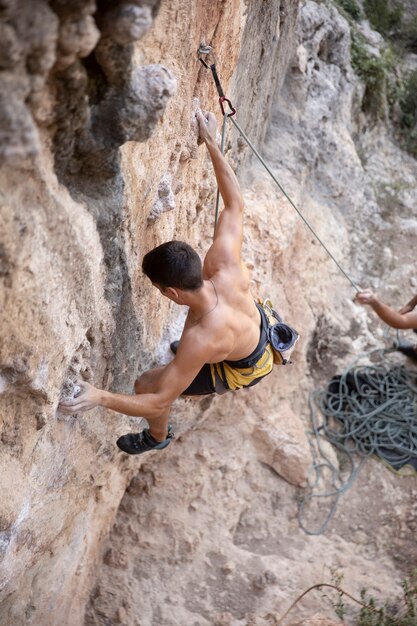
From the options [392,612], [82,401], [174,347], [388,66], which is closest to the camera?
[82,401]

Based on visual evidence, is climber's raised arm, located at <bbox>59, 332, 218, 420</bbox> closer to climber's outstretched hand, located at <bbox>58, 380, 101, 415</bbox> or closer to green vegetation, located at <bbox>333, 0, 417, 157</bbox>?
climber's outstretched hand, located at <bbox>58, 380, 101, 415</bbox>

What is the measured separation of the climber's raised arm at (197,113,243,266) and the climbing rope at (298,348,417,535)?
250 centimetres

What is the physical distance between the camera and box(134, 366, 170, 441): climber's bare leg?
3.08m

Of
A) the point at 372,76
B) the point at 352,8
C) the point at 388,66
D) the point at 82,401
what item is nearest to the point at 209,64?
the point at 82,401

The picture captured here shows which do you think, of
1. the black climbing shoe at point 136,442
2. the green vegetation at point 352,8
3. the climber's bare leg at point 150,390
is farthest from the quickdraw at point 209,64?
the green vegetation at point 352,8

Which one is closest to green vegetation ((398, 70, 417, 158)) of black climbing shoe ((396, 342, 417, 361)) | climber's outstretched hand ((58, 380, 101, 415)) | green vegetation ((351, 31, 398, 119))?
green vegetation ((351, 31, 398, 119))

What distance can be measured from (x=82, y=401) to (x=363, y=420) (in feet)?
10.8

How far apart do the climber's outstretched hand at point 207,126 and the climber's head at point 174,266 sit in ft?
2.50

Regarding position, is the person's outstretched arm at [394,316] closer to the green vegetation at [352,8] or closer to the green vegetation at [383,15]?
the green vegetation at [352,8]

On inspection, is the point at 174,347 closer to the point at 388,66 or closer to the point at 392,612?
the point at 392,612

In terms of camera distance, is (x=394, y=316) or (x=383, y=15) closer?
(x=394, y=316)

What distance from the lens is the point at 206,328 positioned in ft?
9.09

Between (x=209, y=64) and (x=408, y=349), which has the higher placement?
(x=209, y=64)

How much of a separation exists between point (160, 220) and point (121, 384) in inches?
31.9
